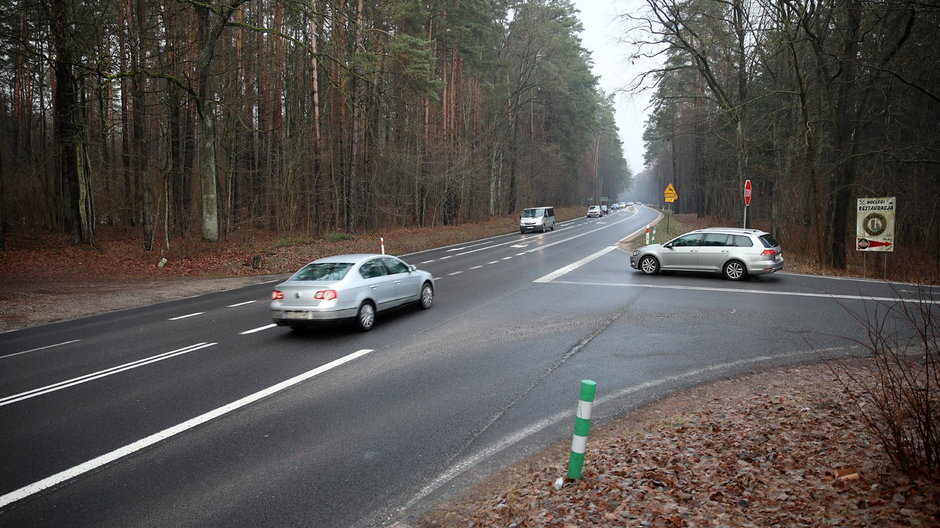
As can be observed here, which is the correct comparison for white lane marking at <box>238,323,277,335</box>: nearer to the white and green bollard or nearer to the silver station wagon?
the white and green bollard

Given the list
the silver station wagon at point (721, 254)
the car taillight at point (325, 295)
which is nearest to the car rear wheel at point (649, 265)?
the silver station wagon at point (721, 254)

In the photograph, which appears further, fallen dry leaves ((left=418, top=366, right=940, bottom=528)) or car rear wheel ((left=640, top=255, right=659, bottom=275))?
car rear wheel ((left=640, top=255, right=659, bottom=275))

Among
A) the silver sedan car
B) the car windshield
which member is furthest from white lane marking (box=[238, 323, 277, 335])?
the car windshield

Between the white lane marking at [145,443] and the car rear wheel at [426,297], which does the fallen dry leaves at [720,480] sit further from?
the car rear wheel at [426,297]

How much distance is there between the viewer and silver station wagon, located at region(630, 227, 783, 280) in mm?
15422

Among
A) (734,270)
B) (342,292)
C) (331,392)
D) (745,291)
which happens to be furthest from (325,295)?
(734,270)

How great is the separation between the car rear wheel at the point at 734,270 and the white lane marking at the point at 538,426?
771cm

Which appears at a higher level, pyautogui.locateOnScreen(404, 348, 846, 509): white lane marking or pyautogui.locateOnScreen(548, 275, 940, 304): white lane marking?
pyautogui.locateOnScreen(548, 275, 940, 304): white lane marking

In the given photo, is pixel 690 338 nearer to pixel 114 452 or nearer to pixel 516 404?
pixel 516 404

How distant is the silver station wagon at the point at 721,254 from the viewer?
1542cm

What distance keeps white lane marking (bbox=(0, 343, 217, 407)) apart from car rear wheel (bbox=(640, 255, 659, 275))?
13.4 m

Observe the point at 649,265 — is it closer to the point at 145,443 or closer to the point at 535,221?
the point at 145,443

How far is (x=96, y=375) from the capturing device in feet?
24.5

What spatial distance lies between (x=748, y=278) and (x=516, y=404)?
12.7 meters
